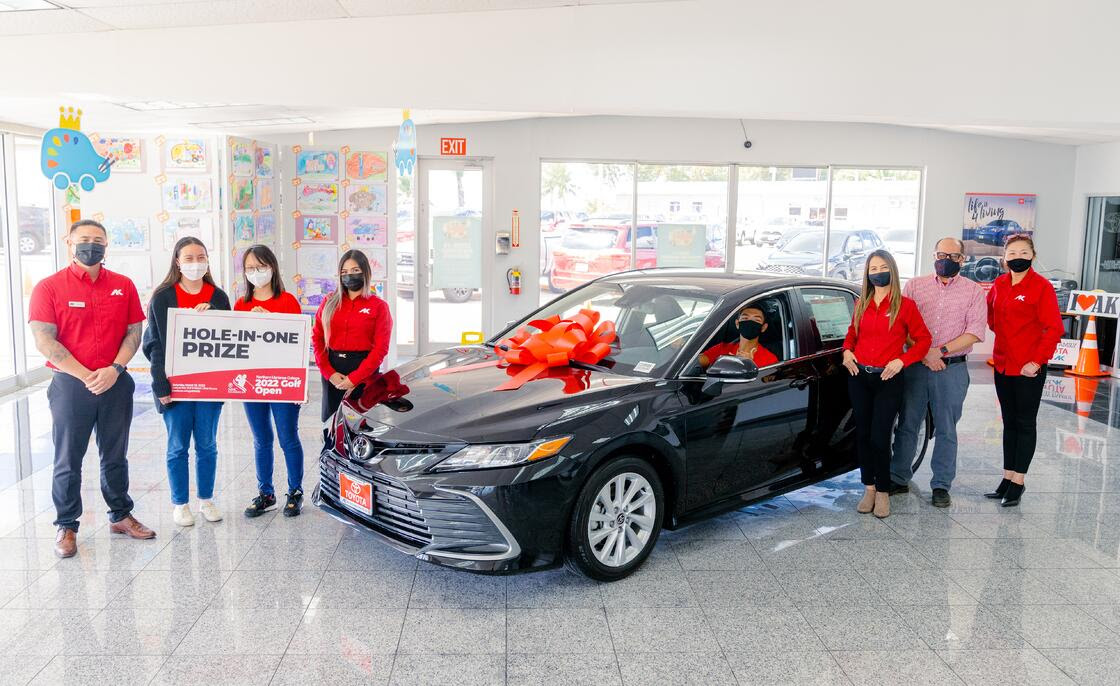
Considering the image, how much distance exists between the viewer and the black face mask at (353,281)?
16.6 feet

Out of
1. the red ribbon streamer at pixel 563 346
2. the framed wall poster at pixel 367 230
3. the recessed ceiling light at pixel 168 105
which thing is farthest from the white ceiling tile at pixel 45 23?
the red ribbon streamer at pixel 563 346

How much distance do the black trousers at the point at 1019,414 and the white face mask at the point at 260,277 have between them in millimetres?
4431

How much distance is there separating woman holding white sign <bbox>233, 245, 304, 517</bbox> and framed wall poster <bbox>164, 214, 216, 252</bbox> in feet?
→ 11.4

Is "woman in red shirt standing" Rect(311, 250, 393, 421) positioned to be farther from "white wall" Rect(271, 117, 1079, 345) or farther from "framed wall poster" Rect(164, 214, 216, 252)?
"white wall" Rect(271, 117, 1079, 345)

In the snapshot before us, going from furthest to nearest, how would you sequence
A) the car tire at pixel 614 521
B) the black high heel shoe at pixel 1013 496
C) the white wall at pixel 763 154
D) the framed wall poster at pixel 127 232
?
the white wall at pixel 763 154, the framed wall poster at pixel 127 232, the black high heel shoe at pixel 1013 496, the car tire at pixel 614 521

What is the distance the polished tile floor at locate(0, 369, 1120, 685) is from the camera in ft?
11.2

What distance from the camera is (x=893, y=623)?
3.84 meters

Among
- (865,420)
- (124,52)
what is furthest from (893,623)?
(124,52)

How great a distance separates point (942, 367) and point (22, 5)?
614cm

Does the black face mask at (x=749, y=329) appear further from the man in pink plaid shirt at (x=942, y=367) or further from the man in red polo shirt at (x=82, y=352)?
the man in red polo shirt at (x=82, y=352)

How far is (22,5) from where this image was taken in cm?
558

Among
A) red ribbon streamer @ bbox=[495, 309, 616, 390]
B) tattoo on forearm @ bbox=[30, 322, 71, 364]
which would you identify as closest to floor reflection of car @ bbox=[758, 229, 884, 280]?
red ribbon streamer @ bbox=[495, 309, 616, 390]

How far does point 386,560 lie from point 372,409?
0.77 m

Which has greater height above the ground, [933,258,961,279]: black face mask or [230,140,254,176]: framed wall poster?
[230,140,254,176]: framed wall poster
